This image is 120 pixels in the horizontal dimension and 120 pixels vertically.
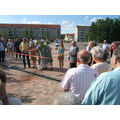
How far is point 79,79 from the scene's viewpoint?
85.5 inches

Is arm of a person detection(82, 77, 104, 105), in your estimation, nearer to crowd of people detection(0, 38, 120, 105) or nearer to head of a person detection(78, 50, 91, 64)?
crowd of people detection(0, 38, 120, 105)

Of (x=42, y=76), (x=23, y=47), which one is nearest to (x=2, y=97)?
(x=42, y=76)

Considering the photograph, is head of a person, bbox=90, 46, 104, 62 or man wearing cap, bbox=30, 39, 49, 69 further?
man wearing cap, bbox=30, 39, 49, 69

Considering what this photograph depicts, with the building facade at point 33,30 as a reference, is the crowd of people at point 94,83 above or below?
below

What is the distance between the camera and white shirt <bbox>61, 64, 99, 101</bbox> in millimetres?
2158

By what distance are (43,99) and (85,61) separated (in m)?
2.38

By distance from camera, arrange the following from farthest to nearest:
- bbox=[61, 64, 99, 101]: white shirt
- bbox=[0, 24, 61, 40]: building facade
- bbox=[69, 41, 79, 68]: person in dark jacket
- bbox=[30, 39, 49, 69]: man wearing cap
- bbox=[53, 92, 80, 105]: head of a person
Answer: bbox=[0, 24, 61, 40]: building facade
bbox=[30, 39, 49, 69]: man wearing cap
bbox=[69, 41, 79, 68]: person in dark jacket
bbox=[61, 64, 99, 101]: white shirt
bbox=[53, 92, 80, 105]: head of a person

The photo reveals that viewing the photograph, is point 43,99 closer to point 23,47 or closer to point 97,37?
point 23,47

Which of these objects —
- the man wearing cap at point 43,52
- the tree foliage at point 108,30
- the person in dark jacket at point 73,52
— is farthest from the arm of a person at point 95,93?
the tree foliage at point 108,30

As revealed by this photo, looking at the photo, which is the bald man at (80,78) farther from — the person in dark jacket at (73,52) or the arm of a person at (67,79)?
the person in dark jacket at (73,52)

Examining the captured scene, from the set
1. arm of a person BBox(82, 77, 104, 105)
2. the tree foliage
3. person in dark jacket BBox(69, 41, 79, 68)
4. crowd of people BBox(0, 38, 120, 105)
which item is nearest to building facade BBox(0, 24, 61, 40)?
the tree foliage

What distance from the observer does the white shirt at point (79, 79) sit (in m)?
2.16

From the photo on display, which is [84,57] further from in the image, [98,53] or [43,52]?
[43,52]

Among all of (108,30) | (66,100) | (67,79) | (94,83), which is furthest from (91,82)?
(108,30)
